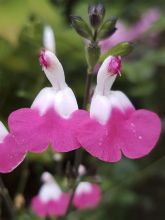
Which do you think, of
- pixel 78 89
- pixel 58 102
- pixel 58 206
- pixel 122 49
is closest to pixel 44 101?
pixel 58 102

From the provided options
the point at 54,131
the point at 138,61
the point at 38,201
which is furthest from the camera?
the point at 138,61

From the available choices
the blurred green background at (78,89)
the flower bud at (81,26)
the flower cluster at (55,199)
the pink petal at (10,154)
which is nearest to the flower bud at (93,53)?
the flower bud at (81,26)

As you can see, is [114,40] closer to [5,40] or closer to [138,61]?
[138,61]

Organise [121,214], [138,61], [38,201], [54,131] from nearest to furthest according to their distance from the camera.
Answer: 1. [54,131]
2. [38,201]
3. [121,214]
4. [138,61]

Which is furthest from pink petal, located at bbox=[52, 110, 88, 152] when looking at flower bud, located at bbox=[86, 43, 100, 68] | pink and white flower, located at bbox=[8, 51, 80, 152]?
flower bud, located at bbox=[86, 43, 100, 68]

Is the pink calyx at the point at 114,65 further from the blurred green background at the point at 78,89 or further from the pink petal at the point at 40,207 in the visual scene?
the blurred green background at the point at 78,89

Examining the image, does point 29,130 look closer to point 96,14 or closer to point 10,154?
point 10,154

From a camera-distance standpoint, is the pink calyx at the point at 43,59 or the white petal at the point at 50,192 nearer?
the pink calyx at the point at 43,59

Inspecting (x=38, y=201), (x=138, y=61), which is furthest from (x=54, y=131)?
(x=138, y=61)
